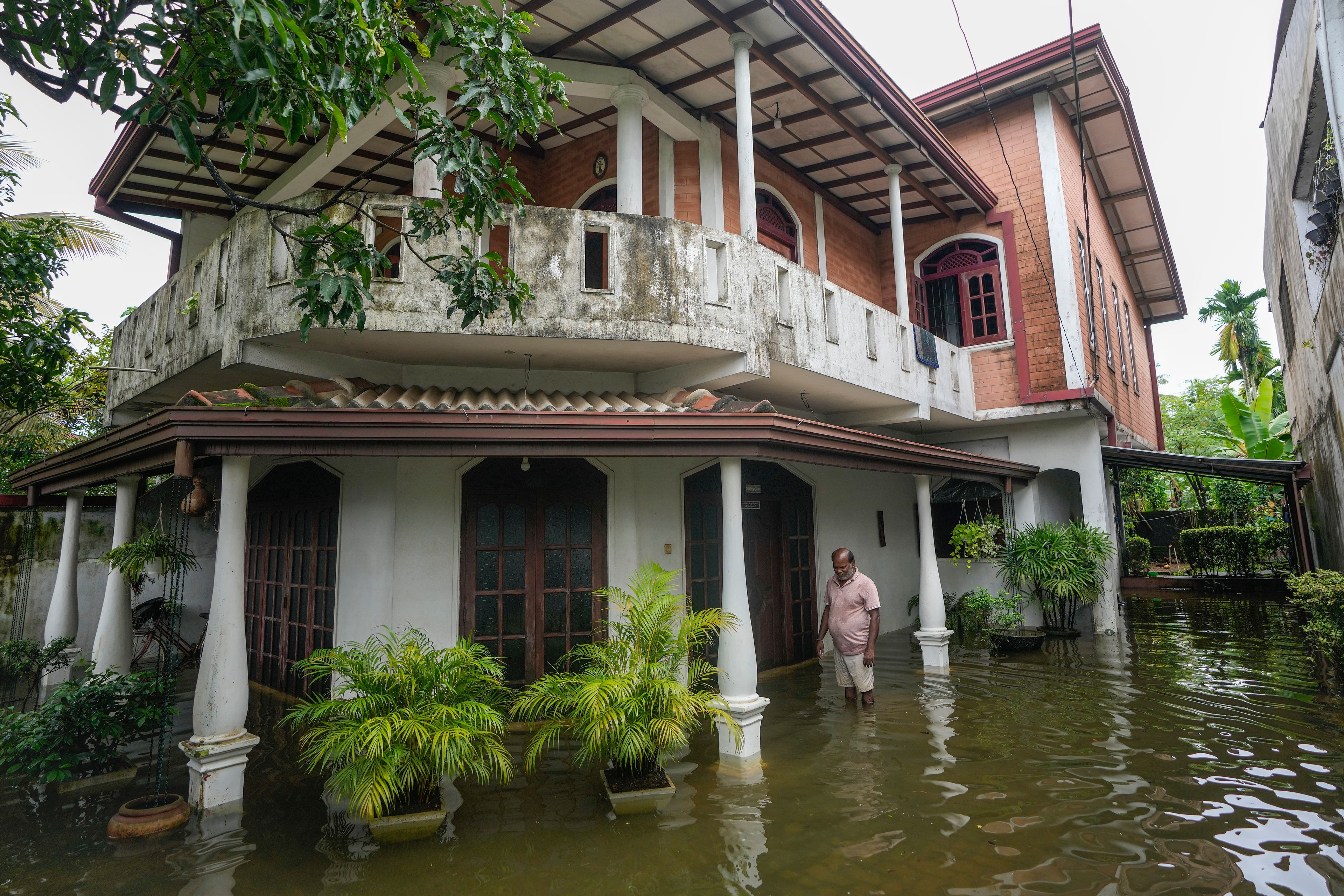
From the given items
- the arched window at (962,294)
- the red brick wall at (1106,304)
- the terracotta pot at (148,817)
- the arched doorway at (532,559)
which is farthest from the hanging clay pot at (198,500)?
the arched window at (962,294)

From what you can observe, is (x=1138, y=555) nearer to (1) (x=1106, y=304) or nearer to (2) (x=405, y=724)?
(1) (x=1106, y=304)

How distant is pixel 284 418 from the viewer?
4.98m

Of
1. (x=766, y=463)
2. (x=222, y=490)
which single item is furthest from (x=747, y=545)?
(x=222, y=490)

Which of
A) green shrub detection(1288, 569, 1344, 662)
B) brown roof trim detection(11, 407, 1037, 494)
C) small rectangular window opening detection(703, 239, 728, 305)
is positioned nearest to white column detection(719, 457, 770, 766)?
brown roof trim detection(11, 407, 1037, 494)

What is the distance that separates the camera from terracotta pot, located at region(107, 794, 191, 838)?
4492 mm

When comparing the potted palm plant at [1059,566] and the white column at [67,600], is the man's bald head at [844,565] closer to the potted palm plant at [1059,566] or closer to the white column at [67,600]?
the potted palm plant at [1059,566]

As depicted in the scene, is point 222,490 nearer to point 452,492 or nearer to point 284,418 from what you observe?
point 284,418

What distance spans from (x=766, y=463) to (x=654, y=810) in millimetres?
5428

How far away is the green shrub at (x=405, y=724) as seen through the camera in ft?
13.9

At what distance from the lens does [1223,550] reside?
1830 centimetres

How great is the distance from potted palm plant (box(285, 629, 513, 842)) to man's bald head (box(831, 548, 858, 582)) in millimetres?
3609

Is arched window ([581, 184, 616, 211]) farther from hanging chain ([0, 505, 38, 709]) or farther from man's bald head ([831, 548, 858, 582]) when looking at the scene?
hanging chain ([0, 505, 38, 709])

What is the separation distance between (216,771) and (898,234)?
389 inches

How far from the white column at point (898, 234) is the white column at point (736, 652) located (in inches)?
224
